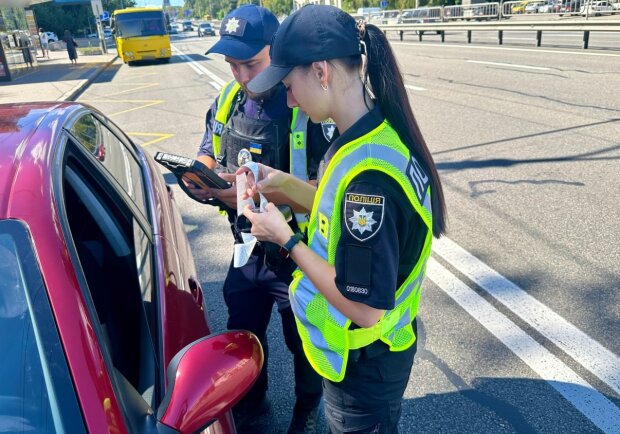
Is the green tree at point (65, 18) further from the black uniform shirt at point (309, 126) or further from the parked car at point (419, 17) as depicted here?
the black uniform shirt at point (309, 126)

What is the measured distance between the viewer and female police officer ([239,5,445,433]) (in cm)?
136

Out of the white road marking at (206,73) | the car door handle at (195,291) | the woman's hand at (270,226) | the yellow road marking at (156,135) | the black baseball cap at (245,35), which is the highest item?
the black baseball cap at (245,35)

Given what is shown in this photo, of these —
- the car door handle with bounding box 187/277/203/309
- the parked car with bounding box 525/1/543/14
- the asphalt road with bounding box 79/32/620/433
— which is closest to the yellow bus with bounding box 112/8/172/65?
the asphalt road with bounding box 79/32/620/433

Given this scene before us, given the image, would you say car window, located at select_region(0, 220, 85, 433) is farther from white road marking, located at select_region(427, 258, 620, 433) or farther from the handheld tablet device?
white road marking, located at select_region(427, 258, 620, 433)

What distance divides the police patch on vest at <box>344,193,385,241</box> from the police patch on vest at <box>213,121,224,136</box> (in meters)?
1.25

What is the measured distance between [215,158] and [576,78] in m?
10.3

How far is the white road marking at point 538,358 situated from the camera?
244cm

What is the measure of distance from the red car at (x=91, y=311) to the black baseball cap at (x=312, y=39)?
0.71 m

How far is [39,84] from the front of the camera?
17.7m

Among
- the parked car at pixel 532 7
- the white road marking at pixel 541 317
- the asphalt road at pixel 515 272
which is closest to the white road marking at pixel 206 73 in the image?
the asphalt road at pixel 515 272

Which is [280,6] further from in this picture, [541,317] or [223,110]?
[223,110]

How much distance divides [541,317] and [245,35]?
2.29 metres

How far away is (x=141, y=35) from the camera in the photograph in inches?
1001

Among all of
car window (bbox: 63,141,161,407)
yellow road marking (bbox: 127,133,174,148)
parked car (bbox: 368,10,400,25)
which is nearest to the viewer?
car window (bbox: 63,141,161,407)
